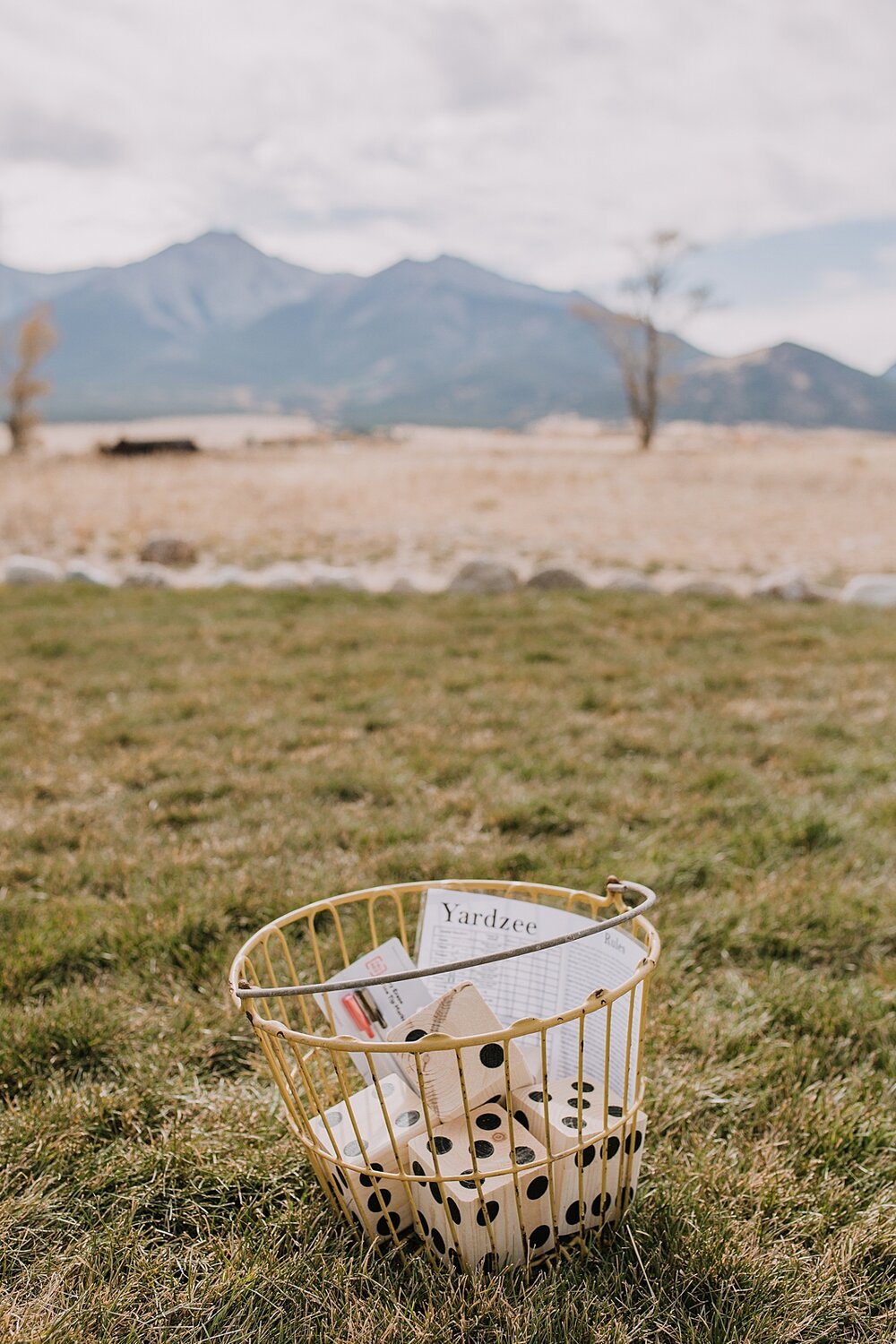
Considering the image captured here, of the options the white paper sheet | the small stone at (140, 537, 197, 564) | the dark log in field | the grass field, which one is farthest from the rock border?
the dark log in field

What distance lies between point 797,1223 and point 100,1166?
1718mm

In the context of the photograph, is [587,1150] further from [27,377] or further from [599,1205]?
[27,377]

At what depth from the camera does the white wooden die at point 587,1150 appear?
6.16ft

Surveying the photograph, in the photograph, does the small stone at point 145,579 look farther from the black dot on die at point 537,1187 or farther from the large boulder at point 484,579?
the black dot on die at point 537,1187

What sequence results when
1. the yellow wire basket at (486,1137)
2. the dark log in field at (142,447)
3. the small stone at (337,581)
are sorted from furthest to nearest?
the dark log in field at (142,447) < the small stone at (337,581) < the yellow wire basket at (486,1137)

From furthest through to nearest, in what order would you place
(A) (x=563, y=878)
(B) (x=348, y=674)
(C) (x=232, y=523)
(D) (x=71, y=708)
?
(C) (x=232, y=523) < (B) (x=348, y=674) < (D) (x=71, y=708) < (A) (x=563, y=878)

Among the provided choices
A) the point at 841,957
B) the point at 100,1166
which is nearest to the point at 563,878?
the point at 841,957

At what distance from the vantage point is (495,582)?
10641 millimetres

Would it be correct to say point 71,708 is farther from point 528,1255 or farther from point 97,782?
Result: point 528,1255

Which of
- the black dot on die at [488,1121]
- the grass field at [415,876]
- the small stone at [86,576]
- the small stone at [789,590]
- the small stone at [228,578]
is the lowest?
the grass field at [415,876]

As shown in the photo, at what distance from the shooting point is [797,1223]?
6.75ft

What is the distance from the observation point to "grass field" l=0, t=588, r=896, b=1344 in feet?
6.16

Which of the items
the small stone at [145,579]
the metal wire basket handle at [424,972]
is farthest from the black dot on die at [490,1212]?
the small stone at [145,579]

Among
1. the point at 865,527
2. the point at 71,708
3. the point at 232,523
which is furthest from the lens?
→ the point at 865,527
